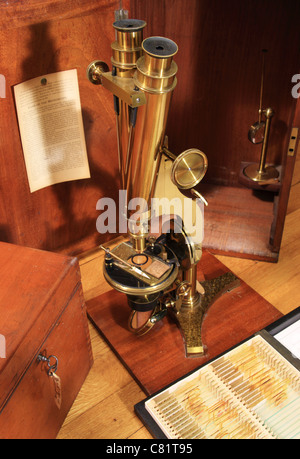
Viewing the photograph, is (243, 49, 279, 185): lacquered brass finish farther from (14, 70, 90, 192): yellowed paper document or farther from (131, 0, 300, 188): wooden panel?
(14, 70, 90, 192): yellowed paper document

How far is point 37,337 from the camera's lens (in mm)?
654

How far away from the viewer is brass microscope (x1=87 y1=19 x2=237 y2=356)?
25.5 inches

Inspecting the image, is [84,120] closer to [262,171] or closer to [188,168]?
[188,168]

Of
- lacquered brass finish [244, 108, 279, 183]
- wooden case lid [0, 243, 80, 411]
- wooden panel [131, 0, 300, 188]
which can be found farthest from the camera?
lacquered brass finish [244, 108, 279, 183]

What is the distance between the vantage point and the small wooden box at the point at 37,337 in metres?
0.61

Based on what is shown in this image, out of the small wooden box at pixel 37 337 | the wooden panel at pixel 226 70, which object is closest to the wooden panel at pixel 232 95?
the wooden panel at pixel 226 70

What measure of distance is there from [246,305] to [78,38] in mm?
572

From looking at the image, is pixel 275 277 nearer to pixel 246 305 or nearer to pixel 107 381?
pixel 246 305

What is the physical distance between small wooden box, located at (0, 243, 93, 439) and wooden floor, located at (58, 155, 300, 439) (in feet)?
0.09

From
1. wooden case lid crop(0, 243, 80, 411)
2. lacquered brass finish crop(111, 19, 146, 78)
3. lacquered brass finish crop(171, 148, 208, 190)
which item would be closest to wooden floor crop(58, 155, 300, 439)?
wooden case lid crop(0, 243, 80, 411)

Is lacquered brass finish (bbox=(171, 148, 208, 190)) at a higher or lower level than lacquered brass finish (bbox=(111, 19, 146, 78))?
lower

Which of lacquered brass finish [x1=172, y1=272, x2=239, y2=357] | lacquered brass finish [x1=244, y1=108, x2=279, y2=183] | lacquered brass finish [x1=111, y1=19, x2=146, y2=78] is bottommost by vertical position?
lacquered brass finish [x1=172, y1=272, x2=239, y2=357]

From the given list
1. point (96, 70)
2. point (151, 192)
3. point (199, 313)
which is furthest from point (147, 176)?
point (199, 313)
